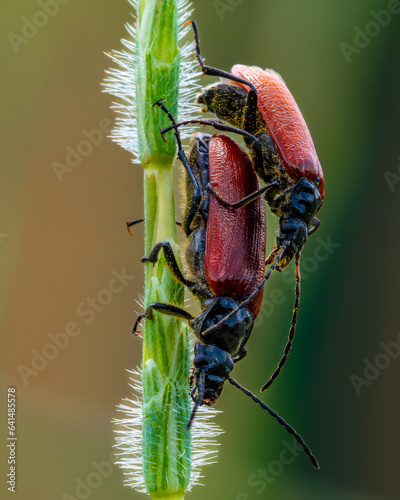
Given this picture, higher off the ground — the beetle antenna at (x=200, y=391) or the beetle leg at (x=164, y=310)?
the beetle leg at (x=164, y=310)

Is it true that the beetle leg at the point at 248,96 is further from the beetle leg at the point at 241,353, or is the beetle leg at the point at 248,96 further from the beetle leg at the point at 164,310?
the beetle leg at the point at 164,310

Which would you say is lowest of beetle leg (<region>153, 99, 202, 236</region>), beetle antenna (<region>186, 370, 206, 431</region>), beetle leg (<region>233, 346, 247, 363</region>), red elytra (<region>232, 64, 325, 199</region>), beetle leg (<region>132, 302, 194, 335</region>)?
beetle antenna (<region>186, 370, 206, 431</region>)

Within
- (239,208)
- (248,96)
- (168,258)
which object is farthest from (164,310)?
(248,96)

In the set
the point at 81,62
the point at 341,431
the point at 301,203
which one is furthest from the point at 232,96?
the point at 341,431

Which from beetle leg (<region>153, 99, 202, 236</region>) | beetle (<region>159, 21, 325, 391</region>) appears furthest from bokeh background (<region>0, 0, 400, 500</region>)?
beetle leg (<region>153, 99, 202, 236</region>)

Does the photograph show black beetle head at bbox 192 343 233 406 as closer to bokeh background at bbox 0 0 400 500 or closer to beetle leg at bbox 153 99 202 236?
beetle leg at bbox 153 99 202 236

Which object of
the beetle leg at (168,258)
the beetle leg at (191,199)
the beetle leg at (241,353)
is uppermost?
the beetle leg at (191,199)

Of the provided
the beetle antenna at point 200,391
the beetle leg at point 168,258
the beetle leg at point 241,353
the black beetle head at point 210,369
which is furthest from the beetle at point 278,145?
the beetle leg at point 168,258

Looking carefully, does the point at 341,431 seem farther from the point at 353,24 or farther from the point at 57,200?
the point at 353,24
